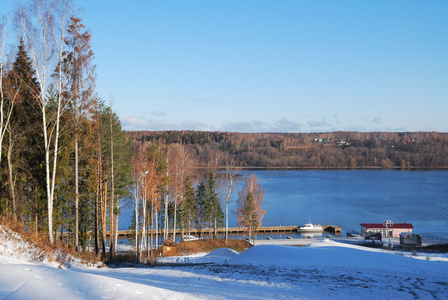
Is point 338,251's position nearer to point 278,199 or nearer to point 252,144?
point 278,199

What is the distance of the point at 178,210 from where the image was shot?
3284 cm

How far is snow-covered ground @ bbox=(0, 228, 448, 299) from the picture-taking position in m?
6.64

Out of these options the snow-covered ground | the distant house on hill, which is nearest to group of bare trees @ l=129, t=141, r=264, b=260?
the snow-covered ground

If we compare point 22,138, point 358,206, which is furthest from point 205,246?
point 358,206

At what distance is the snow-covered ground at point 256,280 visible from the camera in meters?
6.64

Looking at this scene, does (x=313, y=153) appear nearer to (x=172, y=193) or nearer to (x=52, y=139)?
(x=172, y=193)

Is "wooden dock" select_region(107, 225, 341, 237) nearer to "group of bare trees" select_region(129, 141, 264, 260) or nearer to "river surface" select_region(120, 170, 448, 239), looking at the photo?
"river surface" select_region(120, 170, 448, 239)

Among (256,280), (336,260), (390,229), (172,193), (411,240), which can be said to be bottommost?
(390,229)

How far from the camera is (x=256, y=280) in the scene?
10492mm

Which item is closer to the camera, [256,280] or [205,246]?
[256,280]

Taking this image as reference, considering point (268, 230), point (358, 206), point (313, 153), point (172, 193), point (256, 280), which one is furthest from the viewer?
point (313, 153)

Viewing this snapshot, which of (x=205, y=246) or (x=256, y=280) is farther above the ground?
(x=256, y=280)

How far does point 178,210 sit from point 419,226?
2925cm

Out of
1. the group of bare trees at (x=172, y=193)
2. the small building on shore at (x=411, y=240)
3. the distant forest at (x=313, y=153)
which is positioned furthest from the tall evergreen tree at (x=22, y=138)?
the distant forest at (x=313, y=153)
